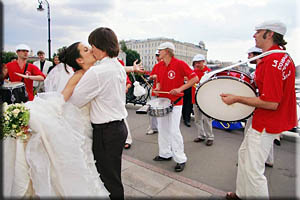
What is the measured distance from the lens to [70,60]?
206 cm

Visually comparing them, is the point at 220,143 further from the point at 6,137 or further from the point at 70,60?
the point at 6,137

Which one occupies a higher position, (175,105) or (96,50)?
(96,50)

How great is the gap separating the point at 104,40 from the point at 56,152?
112 cm

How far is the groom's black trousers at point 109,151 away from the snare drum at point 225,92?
3.73ft

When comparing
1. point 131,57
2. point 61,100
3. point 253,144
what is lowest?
point 253,144

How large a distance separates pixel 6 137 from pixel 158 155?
292 centimetres

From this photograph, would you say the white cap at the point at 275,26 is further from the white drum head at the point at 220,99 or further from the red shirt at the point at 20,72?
the red shirt at the point at 20,72

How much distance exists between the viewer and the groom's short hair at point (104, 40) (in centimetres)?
199

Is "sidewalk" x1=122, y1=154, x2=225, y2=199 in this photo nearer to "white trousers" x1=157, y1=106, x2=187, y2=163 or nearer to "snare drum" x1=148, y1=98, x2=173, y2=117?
"white trousers" x1=157, y1=106, x2=187, y2=163

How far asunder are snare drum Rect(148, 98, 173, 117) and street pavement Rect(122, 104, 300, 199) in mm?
995

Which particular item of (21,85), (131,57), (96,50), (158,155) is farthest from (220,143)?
(131,57)

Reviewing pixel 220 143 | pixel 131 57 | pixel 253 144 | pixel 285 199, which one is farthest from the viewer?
pixel 131 57

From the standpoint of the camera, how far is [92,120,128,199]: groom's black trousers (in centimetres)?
205

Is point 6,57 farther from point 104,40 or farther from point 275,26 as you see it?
point 275,26
